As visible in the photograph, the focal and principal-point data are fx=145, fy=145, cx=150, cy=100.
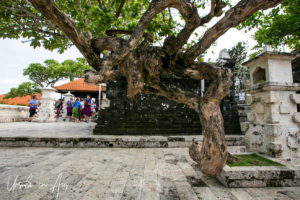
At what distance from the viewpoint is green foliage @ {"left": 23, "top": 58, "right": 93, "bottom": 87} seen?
26.0m

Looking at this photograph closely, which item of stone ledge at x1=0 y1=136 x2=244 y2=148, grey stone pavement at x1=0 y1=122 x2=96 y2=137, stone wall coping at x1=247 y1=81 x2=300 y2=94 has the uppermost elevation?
Result: stone wall coping at x1=247 y1=81 x2=300 y2=94

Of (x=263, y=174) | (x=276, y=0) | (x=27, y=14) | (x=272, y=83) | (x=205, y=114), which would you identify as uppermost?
(x=27, y=14)

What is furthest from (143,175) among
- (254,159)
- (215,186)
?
(254,159)

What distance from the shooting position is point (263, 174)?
223cm

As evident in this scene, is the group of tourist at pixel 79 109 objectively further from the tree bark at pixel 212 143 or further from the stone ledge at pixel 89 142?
the tree bark at pixel 212 143

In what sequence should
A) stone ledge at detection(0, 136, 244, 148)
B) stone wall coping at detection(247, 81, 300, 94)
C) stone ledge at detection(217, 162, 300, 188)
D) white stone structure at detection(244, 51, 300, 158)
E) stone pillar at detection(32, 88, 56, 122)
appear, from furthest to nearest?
stone pillar at detection(32, 88, 56, 122) → stone ledge at detection(0, 136, 244, 148) → stone wall coping at detection(247, 81, 300, 94) → white stone structure at detection(244, 51, 300, 158) → stone ledge at detection(217, 162, 300, 188)

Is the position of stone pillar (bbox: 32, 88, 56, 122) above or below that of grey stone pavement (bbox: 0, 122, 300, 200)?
above

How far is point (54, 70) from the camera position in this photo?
26609 millimetres

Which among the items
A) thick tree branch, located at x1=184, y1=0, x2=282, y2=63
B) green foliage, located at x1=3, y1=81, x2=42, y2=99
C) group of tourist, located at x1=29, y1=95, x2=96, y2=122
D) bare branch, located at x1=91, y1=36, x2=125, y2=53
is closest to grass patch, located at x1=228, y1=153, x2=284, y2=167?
thick tree branch, located at x1=184, y1=0, x2=282, y2=63

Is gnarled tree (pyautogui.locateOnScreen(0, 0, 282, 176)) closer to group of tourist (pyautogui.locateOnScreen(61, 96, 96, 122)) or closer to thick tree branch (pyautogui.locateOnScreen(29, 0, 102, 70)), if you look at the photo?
thick tree branch (pyautogui.locateOnScreen(29, 0, 102, 70))

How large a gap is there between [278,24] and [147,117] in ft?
29.7

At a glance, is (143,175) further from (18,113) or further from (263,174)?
(18,113)

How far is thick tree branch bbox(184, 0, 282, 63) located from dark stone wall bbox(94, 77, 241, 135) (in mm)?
3794

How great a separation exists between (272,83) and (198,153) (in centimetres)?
257
